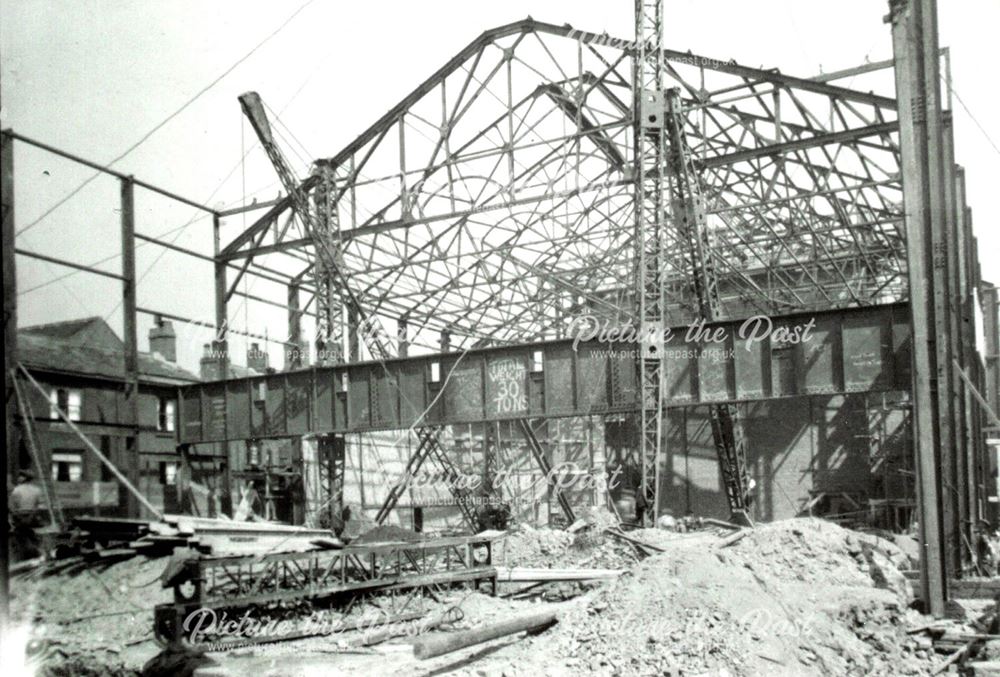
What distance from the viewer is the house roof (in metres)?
26.7

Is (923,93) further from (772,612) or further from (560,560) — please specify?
(560,560)

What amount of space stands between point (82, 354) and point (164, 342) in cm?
828

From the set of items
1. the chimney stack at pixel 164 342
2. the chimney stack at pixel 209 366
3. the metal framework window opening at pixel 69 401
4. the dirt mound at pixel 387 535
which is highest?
the chimney stack at pixel 164 342

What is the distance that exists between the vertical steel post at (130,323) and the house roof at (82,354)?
1.63 meters

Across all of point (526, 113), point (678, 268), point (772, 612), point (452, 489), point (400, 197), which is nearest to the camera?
point (772, 612)

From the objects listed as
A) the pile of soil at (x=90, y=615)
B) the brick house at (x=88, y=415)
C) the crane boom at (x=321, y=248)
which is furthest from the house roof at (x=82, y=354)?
the pile of soil at (x=90, y=615)

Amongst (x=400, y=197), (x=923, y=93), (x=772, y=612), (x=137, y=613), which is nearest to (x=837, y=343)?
(x=923, y=93)

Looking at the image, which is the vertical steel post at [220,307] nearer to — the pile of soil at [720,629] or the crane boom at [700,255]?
the crane boom at [700,255]

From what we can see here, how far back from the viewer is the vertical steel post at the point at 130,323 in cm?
2272

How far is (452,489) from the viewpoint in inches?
1052

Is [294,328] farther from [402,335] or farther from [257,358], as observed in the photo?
[257,358]

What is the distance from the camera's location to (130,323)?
2270 centimetres

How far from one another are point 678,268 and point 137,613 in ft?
65.4

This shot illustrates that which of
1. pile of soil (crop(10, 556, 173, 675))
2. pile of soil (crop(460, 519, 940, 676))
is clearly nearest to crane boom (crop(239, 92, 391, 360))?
pile of soil (crop(10, 556, 173, 675))
